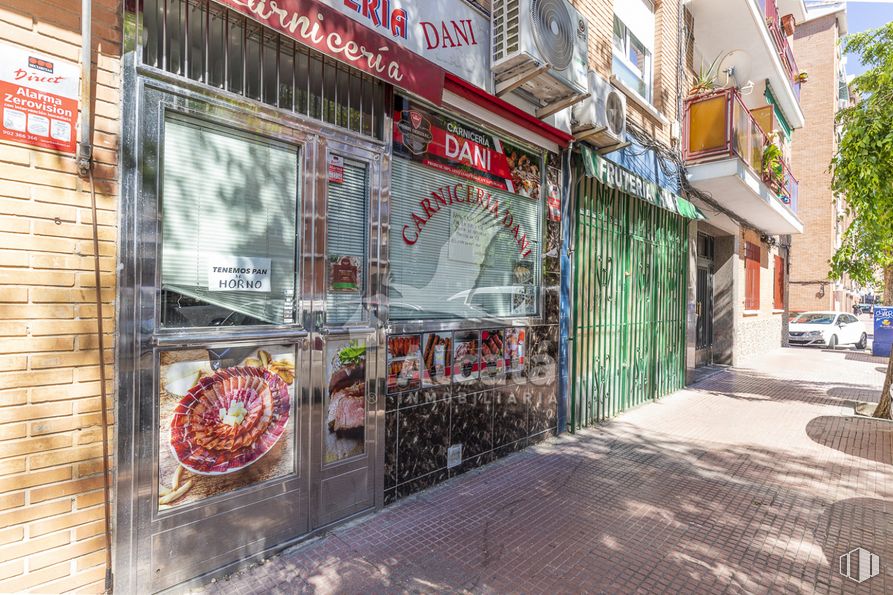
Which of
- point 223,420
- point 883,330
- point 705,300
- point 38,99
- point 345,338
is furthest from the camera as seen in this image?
point 883,330

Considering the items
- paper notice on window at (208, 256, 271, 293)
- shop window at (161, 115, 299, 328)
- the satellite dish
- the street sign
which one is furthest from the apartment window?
the street sign

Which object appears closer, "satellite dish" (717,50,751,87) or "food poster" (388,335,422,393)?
"food poster" (388,335,422,393)

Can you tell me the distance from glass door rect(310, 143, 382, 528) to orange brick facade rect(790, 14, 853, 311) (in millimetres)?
28226

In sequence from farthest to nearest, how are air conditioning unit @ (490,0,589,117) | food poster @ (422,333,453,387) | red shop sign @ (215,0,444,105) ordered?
air conditioning unit @ (490,0,589,117)
food poster @ (422,333,453,387)
red shop sign @ (215,0,444,105)

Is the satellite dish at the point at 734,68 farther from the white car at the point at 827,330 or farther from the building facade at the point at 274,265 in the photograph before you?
the white car at the point at 827,330

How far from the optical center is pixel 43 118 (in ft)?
7.54

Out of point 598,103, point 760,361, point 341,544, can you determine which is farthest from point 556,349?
point 760,361

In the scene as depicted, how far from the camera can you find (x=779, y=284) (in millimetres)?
18469

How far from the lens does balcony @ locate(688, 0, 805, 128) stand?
9.41 m

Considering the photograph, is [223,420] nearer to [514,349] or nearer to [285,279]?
[285,279]

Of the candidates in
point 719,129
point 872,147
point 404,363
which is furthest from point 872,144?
point 404,363

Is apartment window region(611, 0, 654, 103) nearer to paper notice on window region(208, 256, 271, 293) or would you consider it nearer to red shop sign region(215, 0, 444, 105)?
red shop sign region(215, 0, 444, 105)

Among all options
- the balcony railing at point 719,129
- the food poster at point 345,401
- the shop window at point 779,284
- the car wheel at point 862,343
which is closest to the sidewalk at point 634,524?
the food poster at point 345,401

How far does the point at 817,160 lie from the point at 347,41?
2925 cm
